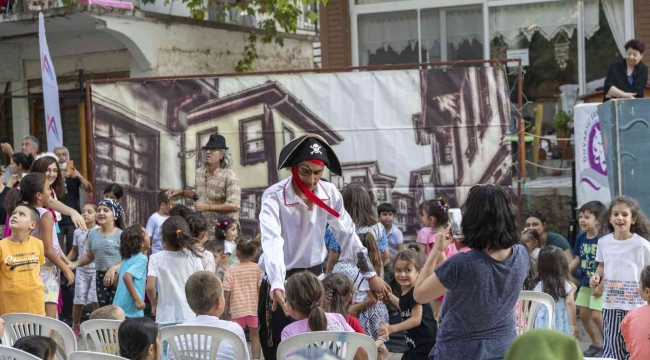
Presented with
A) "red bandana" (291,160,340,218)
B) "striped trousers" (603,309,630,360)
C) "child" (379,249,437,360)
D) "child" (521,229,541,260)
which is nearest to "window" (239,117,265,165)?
"child" (521,229,541,260)

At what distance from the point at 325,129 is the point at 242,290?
3.03 metres

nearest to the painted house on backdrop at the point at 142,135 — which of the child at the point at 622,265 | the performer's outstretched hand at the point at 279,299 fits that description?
the child at the point at 622,265

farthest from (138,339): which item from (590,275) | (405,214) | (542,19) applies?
(542,19)

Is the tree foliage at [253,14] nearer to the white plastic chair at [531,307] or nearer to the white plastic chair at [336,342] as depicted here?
the white plastic chair at [531,307]

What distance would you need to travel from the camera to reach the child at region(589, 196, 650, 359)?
7.64m

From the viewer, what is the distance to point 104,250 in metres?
9.47

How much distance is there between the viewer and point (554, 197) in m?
12.0

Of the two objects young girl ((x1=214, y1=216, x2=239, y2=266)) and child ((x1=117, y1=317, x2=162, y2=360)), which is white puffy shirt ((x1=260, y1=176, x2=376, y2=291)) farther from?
young girl ((x1=214, y1=216, x2=239, y2=266))

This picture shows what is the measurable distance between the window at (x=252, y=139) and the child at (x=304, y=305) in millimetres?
5792

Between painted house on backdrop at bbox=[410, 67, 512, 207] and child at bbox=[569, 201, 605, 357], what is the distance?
1.58 metres

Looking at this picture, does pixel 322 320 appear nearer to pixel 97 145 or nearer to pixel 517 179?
pixel 517 179

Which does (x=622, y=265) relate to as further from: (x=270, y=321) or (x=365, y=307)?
(x=270, y=321)

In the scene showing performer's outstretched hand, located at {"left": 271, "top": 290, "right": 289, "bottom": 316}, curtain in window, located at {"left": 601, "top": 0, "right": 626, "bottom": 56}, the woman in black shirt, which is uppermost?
curtain in window, located at {"left": 601, "top": 0, "right": 626, "bottom": 56}

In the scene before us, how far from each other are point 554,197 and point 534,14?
3.46 m
